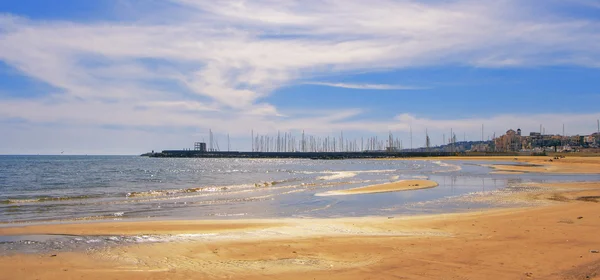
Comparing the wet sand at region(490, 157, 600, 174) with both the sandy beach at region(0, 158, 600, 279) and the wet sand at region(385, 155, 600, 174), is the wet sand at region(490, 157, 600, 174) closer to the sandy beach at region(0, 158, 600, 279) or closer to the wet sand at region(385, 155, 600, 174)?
the wet sand at region(385, 155, 600, 174)

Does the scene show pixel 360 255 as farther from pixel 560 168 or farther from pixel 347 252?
pixel 560 168

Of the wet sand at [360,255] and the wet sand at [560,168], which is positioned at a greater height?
the wet sand at [360,255]

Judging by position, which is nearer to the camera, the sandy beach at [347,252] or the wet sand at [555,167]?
the sandy beach at [347,252]

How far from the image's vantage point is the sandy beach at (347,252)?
10.0 metres

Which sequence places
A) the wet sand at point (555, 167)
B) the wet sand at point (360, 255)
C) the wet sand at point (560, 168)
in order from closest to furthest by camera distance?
the wet sand at point (360, 255) < the wet sand at point (560, 168) < the wet sand at point (555, 167)

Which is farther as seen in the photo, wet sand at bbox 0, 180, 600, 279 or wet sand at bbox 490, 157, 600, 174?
wet sand at bbox 490, 157, 600, 174

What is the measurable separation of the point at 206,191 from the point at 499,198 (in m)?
21.3

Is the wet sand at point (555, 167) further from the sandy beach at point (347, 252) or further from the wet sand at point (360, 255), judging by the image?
the wet sand at point (360, 255)

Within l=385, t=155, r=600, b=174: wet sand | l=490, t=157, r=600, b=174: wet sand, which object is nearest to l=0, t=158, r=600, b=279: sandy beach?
l=385, t=155, r=600, b=174: wet sand

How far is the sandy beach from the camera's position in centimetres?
1001

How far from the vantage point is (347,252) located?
12078 mm

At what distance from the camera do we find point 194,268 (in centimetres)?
1060

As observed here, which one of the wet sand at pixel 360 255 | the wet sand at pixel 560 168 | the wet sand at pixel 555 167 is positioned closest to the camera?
the wet sand at pixel 360 255

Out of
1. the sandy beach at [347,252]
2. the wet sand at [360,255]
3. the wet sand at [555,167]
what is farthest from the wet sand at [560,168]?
the wet sand at [360,255]
